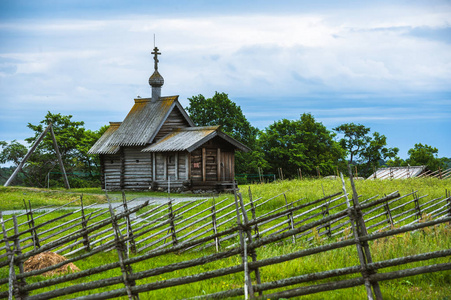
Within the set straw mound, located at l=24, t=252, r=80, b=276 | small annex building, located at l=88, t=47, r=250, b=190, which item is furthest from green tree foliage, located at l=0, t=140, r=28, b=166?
straw mound, located at l=24, t=252, r=80, b=276

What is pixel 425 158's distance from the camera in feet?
161

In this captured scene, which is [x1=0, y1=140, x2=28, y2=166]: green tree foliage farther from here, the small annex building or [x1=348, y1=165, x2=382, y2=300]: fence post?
[x1=348, y1=165, x2=382, y2=300]: fence post

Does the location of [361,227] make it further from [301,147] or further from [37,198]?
[301,147]

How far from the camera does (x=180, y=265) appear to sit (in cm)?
590

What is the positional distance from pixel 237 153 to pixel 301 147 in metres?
5.87

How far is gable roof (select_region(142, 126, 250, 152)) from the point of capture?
24.6 metres

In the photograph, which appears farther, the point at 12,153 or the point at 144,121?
the point at 12,153

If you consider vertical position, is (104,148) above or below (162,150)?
above

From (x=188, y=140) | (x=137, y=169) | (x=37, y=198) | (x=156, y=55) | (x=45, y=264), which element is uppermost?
(x=156, y=55)

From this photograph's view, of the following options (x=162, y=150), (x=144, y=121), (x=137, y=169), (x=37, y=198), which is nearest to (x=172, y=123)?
(x=144, y=121)

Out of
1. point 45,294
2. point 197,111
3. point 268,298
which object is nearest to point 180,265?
point 268,298

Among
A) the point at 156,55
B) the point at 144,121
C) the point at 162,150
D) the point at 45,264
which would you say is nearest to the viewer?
the point at 45,264

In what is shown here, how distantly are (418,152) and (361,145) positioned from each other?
578 centimetres

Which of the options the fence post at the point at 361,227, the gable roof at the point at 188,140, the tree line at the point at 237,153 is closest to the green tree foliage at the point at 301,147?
the tree line at the point at 237,153
